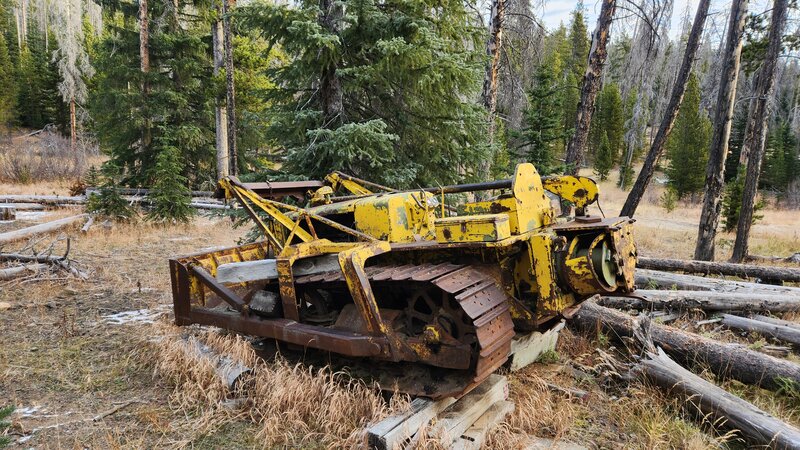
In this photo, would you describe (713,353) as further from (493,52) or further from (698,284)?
(493,52)

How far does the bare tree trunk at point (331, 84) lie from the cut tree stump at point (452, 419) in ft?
16.0

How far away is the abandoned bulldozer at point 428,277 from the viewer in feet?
11.8

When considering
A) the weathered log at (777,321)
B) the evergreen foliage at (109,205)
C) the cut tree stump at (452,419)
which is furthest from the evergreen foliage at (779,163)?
the evergreen foliage at (109,205)

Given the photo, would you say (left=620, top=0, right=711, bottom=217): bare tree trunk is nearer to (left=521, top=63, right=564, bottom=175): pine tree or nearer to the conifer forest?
the conifer forest

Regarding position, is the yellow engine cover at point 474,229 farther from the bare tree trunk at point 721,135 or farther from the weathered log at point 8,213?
the weathered log at point 8,213

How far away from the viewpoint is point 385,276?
12.0 ft

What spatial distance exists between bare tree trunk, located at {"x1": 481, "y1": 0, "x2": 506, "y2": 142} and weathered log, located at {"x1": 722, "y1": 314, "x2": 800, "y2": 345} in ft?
17.6

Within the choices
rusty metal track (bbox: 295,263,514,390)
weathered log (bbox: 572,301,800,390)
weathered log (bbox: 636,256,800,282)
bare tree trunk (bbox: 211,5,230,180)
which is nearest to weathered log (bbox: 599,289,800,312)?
weathered log (bbox: 572,301,800,390)

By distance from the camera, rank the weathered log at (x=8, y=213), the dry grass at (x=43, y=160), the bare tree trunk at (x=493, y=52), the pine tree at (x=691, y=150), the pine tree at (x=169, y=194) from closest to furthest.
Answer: the bare tree trunk at (x=493, y=52)
the pine tree at (x=169, y=194)
the weathered log at (x=8, y=213)
the dry grass at (x=43, y=160)
the pine tree at (x=691, y=150)

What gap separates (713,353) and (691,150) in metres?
32.2

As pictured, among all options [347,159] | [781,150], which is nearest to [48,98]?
[347,159]

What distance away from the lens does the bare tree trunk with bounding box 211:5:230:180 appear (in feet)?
51.1

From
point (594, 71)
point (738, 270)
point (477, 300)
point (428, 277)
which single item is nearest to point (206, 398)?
point (428, 277)

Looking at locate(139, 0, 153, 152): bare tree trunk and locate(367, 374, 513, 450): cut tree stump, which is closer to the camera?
locate(367, 374, 513, 450): cut tree stump
